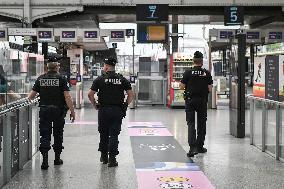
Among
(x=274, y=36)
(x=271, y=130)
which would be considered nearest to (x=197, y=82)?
(x=271, y=130)

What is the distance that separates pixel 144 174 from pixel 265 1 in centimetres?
1201

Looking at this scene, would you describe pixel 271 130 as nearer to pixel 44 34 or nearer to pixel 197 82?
pixel 197 82

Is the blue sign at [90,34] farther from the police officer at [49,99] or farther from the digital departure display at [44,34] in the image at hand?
the police officer at [49,99]

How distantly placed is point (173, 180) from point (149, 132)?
505cm

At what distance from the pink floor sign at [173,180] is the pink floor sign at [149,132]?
4.12 m

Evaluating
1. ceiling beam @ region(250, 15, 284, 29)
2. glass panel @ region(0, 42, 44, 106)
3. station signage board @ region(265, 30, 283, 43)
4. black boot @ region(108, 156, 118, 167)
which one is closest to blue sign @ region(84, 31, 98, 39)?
ceiling beam @ region(250, 15, 284, 29)

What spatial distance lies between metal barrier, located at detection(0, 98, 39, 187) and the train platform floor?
5.9 inches

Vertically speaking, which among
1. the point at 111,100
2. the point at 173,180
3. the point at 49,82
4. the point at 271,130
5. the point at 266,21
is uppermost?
the point at 266,21

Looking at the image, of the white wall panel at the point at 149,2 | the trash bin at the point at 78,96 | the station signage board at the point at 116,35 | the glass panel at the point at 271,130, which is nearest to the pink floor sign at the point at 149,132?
the glass panel at the point at 271,130

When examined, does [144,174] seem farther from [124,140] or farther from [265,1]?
[265,1]

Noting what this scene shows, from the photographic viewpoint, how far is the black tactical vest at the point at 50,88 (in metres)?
7.14

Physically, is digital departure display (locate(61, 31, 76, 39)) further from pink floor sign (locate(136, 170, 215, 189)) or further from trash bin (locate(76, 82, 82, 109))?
pink floor sign (locate(136, 170, 215, 189))

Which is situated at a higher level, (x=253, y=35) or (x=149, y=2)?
(x=149, y=2)

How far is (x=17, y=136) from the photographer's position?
276 inches
